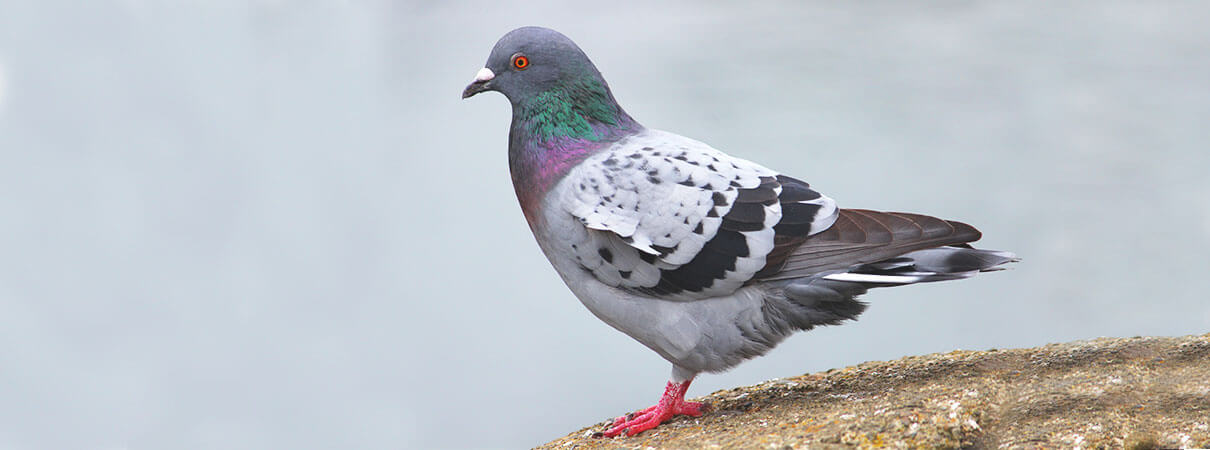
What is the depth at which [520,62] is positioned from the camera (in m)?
5.73

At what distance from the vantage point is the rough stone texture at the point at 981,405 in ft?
15.4

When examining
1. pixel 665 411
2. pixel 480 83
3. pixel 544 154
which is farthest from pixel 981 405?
pixel 480 83

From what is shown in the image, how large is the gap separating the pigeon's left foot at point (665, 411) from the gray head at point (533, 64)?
1589mm

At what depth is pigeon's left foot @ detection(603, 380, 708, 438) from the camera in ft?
18.5

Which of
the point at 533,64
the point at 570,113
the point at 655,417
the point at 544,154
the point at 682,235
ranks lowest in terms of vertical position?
the point at 655,417

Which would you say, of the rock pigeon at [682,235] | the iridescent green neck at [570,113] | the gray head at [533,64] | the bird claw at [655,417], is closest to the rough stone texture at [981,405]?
the bird claw at [655,417]

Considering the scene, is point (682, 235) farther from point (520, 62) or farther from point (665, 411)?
point (520, 62)

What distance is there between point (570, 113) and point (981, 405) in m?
2.36

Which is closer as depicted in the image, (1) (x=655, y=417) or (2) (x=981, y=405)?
(2) (x=981, y=405)

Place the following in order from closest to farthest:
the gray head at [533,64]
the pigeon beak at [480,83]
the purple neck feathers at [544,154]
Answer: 1. the purple neck feathers at [544,154]
2. the gray head at [533,64]
3. the pigeon beak at [480,83]

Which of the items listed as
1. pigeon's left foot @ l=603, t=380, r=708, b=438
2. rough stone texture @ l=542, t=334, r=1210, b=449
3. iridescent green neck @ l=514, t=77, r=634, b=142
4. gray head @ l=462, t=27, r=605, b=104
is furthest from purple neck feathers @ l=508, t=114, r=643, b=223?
rough stone texture @ l=542, t=334, r=1210, b=449

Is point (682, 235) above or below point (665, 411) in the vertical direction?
above

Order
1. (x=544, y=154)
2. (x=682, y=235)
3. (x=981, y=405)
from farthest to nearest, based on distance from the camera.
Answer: (x=544, y=154) < (x=682, y=235) < (x=981, y=405)

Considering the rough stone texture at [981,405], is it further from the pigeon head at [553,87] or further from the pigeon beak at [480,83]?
the pigeon beak at [480,83]
